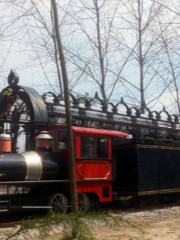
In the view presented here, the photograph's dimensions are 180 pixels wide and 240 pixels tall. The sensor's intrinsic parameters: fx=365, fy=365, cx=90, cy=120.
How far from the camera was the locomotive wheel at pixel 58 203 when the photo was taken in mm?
9586

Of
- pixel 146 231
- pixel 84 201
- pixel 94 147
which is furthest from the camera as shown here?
pixel 94 147

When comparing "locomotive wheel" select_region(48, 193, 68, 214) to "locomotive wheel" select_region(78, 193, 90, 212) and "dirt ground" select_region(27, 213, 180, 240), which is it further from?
"dirt ground" select_region(27, 213, 180, 240)

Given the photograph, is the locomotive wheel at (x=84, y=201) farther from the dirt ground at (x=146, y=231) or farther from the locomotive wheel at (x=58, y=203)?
the dirt ground at (x=146, y=231)

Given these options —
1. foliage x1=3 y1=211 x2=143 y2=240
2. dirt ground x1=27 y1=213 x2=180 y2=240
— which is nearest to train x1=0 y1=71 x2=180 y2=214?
dirt ground x1=27 y1=213 x2=180 y2=240

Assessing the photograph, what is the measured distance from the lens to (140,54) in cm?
2212

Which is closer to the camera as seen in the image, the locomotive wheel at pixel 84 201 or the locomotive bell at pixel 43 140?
the locomotive bell at pixel 43 140

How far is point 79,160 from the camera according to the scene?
389 inches

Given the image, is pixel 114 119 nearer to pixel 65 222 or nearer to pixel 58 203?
pixel 58 203

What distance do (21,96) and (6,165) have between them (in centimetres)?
401

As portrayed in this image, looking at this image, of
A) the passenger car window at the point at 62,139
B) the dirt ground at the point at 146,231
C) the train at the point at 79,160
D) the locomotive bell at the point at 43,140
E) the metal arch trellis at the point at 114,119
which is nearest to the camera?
the dirt ground at the point at 146,231

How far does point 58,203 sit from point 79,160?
1.28 metres

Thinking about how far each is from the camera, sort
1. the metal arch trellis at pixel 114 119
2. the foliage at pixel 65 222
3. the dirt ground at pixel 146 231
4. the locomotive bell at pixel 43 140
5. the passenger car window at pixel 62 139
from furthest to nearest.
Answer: the metal arch trellis at pixel 114 119, the passenger car window at pixel 62 139, the locomotive bell at pixel 43 140, the dirt ground at pixel 146 231, the foliage at pixel 65 222

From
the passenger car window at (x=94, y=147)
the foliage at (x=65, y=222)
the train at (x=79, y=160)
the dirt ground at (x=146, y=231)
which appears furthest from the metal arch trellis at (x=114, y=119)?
the foliage at (x=65, y=222)

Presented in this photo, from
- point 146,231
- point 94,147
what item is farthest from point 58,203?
point 146,231
